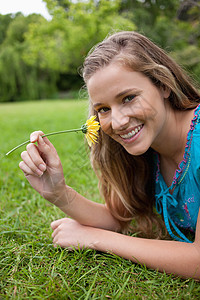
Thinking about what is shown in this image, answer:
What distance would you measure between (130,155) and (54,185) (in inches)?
20.5

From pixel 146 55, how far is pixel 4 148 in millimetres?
2743

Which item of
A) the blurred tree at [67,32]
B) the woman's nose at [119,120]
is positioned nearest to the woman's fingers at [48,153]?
the woman's nose at [119,120]

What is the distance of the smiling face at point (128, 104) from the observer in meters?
1.20

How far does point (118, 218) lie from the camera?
159 centimetres

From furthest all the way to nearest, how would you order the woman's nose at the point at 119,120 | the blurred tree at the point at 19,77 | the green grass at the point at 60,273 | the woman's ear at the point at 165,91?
the blurred tree at the point at 19,77 < the woman's ear at the point at 165,91 < the woman's nose at the point at 119,120 < the green grass at the point at 60,273

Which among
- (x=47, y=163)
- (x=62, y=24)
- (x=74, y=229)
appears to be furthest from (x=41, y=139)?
(x=62, y=24)

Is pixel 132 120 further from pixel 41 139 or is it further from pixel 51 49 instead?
pixel 51 49

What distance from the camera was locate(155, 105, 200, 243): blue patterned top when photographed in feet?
4.21

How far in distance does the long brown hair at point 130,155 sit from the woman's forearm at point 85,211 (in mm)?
47

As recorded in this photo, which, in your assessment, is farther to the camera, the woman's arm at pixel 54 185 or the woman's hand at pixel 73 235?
the woman's hand at pixel 73 235

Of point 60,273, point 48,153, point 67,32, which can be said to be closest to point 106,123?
point 48,153

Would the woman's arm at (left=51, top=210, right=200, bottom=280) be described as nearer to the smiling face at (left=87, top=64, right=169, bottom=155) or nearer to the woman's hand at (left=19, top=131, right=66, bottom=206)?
the woman's hand at (left=19, top=131, right=66, bottom=206)

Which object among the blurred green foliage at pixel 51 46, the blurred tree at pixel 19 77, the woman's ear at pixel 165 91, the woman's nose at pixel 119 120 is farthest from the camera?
the blurred tree at pixel 19 77

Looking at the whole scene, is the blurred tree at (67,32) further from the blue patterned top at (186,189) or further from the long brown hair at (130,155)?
the blue patterned top at (186,189)
